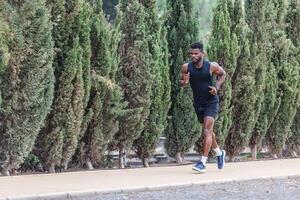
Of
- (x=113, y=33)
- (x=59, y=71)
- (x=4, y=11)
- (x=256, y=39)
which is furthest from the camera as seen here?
(x=256, y=39)

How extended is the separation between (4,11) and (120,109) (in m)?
2.97

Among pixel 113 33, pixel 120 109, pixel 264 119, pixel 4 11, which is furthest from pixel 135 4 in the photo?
pixel 264 119

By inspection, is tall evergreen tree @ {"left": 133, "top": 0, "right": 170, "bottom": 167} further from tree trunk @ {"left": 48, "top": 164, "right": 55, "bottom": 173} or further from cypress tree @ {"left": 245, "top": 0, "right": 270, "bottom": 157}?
cypress tree @ {"left": 245, "top": 0, "right": 270, "bottom": 157}

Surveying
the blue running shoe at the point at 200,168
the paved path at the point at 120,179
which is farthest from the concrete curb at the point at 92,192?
the blue running shoe at the point at 200,168

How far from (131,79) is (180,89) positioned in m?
1.34

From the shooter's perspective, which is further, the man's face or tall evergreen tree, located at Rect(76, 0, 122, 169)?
tall evergreen tree, located at Rect(76, 0, 122, 169)

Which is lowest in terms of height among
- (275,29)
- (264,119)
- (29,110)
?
(264,119)

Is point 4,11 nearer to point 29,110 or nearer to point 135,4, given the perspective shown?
point 29,110

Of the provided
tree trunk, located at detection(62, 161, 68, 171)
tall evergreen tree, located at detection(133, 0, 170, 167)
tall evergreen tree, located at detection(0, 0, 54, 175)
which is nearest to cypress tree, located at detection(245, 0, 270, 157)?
tall evergreen tree, located at detection(133, 0, 170, 167)

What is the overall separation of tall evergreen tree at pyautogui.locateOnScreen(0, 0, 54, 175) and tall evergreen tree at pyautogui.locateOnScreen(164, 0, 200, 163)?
355 cm

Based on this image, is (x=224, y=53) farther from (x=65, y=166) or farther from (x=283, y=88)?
(x=65, y=166)

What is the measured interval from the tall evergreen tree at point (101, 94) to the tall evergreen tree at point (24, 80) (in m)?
1.24

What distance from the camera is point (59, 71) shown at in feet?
37.2

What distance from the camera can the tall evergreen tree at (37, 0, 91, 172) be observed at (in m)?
11.2
